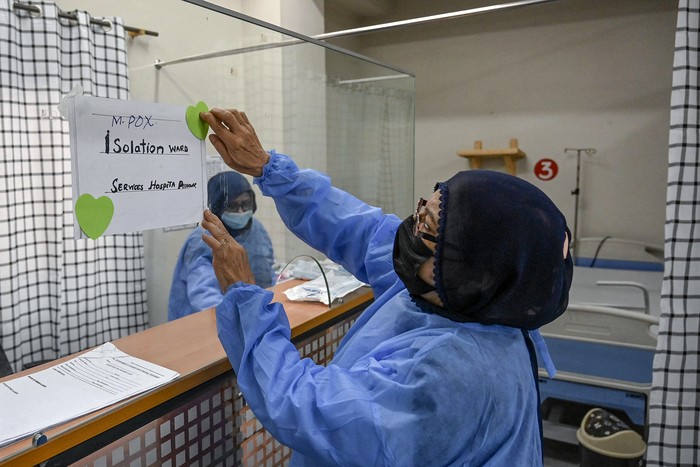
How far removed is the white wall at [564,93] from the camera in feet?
10.2

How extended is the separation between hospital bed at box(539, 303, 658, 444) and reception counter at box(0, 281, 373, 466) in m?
1.37

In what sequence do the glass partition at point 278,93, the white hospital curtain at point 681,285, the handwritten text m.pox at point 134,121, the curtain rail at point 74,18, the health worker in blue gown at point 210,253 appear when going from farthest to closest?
the curtain rail at point 74,18
the white hospital curtain at point 681,285
the glass partition at point 278,93
the health worker in blue gown at point 210,253
the handwritten text m.pox at point 134,121

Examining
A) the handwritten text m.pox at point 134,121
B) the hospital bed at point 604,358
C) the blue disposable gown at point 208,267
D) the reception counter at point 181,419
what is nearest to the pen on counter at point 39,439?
the reception counter at point 181,419

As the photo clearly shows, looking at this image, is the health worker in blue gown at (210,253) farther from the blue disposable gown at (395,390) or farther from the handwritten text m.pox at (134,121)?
the blue disposable gown at (395,390)

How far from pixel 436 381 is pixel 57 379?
54 cm

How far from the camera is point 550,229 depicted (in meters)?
0.63

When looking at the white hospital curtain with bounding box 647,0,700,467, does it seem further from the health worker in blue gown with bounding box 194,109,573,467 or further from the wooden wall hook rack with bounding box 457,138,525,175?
the wooden wall hook rack with bounding box 457,138,525,175

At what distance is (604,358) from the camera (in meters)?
1.97

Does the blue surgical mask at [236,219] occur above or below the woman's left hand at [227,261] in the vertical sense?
above

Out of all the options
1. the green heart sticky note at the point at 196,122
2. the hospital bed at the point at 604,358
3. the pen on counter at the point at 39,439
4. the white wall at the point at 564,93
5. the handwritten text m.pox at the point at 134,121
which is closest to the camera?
the pen on counter at the point at 39,439

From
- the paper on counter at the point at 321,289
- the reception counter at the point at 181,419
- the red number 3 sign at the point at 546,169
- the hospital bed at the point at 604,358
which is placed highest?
the red number 3 sign at the point at 546,169

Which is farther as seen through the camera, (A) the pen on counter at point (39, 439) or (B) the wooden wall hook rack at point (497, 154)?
(B) the wooden wall hook rack at point (497, 154)

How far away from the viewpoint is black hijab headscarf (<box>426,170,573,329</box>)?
0.62 metres

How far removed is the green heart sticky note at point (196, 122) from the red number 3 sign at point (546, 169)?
3074mm
